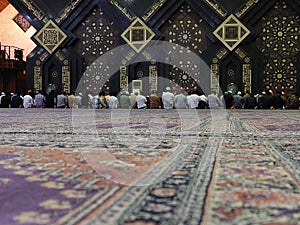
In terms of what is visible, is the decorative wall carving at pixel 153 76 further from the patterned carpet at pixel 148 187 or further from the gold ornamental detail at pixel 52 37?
the patterned carpet at pixel 148 187

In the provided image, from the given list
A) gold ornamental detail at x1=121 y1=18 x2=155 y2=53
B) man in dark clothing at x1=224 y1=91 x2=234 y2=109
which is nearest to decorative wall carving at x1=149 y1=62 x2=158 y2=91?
gold ornamental detail at x1=121 y1=18 x2=155 y2=53

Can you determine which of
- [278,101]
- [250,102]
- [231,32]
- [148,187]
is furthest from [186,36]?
[148,187]

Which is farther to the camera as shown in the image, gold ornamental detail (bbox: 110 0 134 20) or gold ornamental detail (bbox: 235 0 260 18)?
gold ornamental detail (bbox: 110 0 134 20)

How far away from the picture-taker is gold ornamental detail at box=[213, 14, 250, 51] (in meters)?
12.6

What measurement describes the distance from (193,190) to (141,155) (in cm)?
70

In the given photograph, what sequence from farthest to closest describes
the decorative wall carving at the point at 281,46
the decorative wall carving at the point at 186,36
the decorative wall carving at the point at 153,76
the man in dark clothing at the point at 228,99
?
the decorative wall carving at the point at 153,76
the decorative wall carving at the point at 186,36
the decorative wall carving at the point at 281,46
the man in dark clothing at the point at 228,99

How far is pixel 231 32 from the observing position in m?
12.7

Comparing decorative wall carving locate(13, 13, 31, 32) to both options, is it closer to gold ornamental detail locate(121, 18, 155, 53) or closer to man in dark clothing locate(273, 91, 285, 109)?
gold ornamental detail locate(121, 18, 155, 53)

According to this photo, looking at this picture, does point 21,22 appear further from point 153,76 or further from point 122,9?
point 153,76

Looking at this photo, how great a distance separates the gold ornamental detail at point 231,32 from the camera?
41.4 ft

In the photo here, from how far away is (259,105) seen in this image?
11.8 metres

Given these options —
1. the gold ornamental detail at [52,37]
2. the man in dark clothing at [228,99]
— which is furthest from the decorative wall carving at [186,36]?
the gold ornamental detail at [52,37]

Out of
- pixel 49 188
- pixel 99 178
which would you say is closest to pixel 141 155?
pixel 99 178

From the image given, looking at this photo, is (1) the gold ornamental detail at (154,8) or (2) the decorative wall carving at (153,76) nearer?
(2) the decorative wall carving at (153,76)
